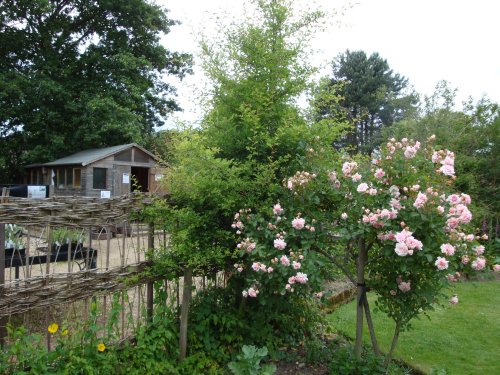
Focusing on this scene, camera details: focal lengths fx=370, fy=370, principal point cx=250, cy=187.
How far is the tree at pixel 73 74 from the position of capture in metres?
16.6

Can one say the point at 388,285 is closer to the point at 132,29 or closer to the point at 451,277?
the point at 451,277

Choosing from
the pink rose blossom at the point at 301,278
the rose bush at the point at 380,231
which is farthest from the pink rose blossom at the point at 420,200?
the pink rose blossom at the point at 301,278

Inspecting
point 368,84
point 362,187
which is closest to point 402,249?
point 362,187

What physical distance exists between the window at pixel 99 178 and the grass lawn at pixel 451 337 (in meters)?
11.4

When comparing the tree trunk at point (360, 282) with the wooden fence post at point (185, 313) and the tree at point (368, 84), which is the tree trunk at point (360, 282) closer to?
the wooden fence post at point (185, 313)

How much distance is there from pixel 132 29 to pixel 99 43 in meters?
1.82

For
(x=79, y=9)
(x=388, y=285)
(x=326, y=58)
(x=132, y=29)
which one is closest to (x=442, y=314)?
(x=388, y=285)

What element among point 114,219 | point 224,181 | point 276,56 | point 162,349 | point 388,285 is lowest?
point 162,349

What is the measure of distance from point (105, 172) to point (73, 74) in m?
7.37

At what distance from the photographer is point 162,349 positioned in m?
2.99

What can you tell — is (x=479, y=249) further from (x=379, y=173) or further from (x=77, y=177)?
(x=77, y=177)

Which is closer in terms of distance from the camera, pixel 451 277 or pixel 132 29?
pixel 451 277

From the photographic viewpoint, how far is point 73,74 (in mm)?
18391

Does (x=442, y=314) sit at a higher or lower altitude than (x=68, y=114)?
lower
